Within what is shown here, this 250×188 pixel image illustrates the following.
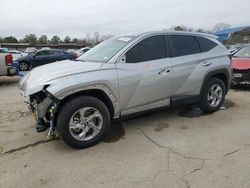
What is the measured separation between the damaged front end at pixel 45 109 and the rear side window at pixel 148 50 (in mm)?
1424

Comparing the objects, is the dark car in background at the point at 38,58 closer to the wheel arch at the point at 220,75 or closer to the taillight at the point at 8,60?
the taillight at the point at 8,60

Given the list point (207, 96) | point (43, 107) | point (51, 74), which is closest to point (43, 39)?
point (207, 96)

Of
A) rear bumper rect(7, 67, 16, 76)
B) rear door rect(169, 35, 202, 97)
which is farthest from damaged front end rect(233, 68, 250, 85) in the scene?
rear bumper rect(7, 67, 16, 76)

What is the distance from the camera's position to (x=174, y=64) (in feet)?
16.1

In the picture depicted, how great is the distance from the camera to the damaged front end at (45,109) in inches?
149

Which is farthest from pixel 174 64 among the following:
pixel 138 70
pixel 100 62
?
pixel 100 62

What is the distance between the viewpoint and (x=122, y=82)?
14.0ft

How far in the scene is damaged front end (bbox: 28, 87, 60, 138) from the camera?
379cm

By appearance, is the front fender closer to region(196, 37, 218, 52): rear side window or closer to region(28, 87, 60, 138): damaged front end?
region(28, 87, 60, 138): damaged front end

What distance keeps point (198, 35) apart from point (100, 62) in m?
2.41

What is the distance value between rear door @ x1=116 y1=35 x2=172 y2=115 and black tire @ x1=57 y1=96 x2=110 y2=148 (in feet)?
1.35

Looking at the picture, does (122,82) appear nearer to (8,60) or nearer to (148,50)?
(148,50)

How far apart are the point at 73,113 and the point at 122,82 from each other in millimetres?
946

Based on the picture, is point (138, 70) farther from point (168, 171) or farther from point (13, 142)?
point (13, 142)
